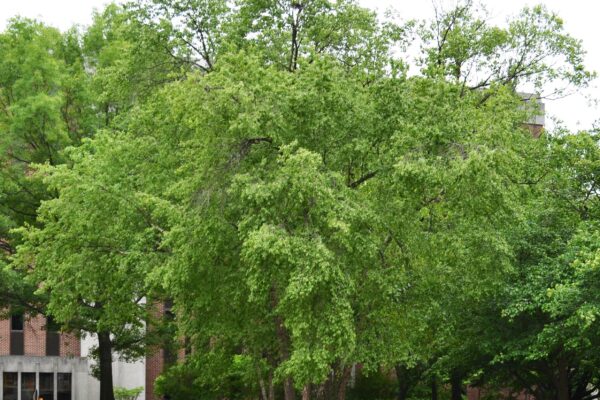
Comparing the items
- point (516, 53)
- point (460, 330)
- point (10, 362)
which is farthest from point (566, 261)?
point (10, 362)

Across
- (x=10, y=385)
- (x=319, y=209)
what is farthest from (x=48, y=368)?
(x=319, y=209)

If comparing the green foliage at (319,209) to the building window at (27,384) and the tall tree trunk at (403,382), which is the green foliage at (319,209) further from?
the building window at (27,384)

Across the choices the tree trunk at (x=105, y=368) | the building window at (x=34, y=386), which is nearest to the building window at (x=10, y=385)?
the building window at (x=34, y=386)

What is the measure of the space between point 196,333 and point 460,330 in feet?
26.3

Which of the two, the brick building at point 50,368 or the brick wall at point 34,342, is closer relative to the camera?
the brick building at point 50,368

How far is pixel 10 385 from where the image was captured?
5300 centimetres

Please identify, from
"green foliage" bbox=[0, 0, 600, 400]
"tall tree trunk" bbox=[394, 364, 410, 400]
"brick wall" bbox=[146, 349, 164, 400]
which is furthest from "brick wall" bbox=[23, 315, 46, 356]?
"tall tree trunk" bbox=[394, 364, 410, 400]

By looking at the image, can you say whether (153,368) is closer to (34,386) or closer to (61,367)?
(61,367)

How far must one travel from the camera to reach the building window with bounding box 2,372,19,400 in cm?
5291

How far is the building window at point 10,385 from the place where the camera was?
2083 inches

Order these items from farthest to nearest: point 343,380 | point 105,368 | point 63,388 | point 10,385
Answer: point 63,388, point 10,385, point 105,368, point 343,380

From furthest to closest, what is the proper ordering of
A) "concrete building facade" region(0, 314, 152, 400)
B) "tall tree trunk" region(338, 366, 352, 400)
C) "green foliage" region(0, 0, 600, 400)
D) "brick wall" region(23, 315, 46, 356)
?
"brick wall" region(23, 315, 46, 356) → "concrete building facade" region(0, 314, 152, 400) → "tall tree trunk" region(338, 366, 352, 400) → "green foliage" region(0, 0, 600, 400)

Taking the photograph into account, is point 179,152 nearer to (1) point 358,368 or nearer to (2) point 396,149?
(2) point 396,149

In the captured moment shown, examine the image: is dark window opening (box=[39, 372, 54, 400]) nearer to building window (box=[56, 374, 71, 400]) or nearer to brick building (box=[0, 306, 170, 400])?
brick building (box=[0, 306, 170, 400])
